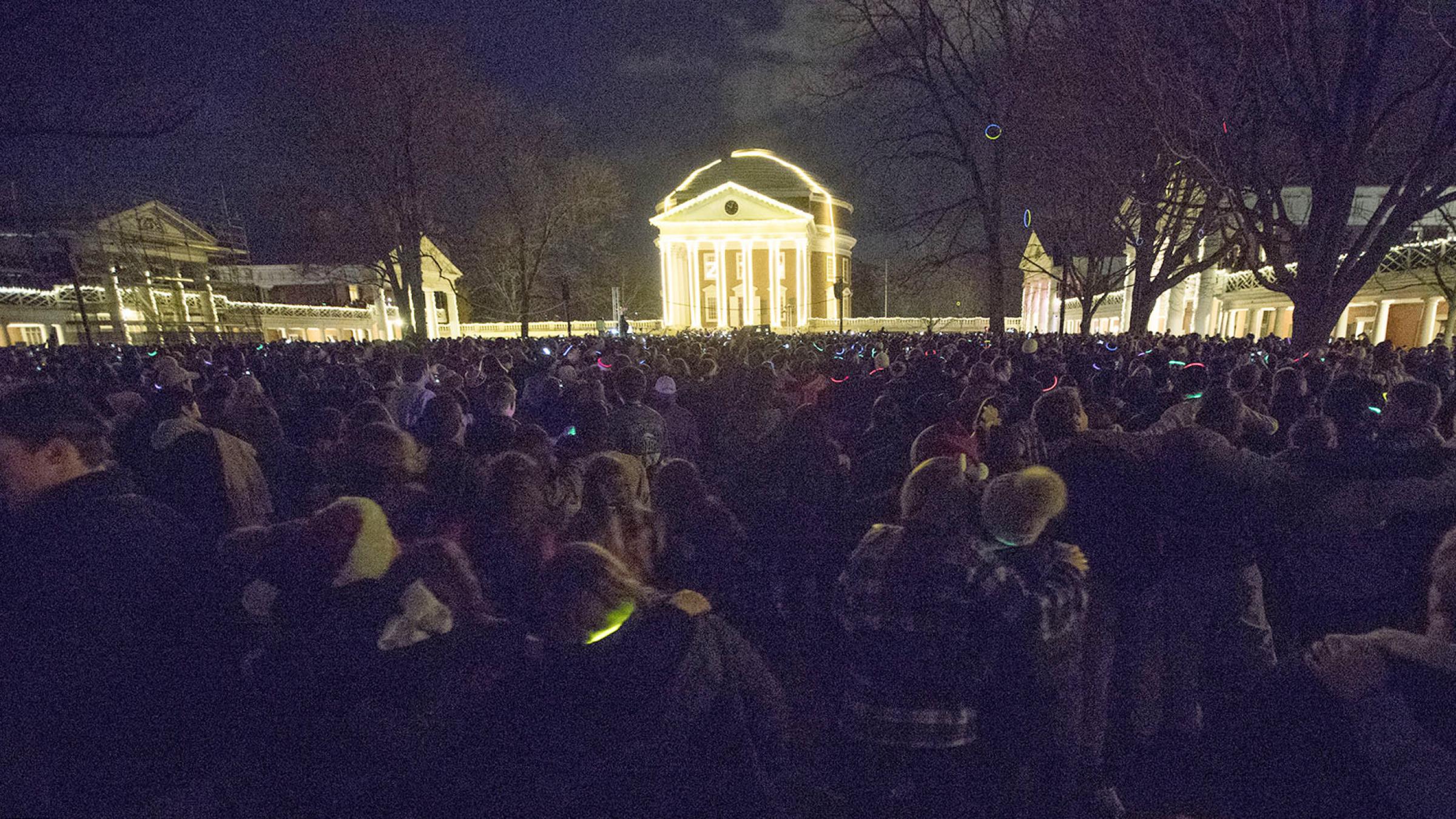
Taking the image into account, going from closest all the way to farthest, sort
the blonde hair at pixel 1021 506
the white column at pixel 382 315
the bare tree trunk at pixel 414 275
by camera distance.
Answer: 1. the blonde hair at pixel 1021 506
2. the bare tree trunk at pixel 414 275
3. the white column at pixel 382 315

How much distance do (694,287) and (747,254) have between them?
195 inches

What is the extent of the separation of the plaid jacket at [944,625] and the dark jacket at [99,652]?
217cm

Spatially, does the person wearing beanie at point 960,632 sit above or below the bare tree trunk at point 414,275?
below

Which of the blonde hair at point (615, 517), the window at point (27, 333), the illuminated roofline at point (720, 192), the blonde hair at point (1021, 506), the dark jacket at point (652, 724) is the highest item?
the illuminated roofline at point (720, 192)

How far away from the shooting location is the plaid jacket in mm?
2066

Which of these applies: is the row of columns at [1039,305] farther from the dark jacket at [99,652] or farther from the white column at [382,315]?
the dark jacket at [99,652]

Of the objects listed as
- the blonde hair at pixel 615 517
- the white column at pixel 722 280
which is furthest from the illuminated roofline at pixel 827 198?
the blonde hair at pixel 615 517

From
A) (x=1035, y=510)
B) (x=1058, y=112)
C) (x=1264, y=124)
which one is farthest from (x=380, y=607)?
(x=1058, y=112)

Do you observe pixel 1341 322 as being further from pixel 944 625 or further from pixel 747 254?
pixel 747 254

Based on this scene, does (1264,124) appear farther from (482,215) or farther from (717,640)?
(482,215)

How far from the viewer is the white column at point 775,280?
4809cm

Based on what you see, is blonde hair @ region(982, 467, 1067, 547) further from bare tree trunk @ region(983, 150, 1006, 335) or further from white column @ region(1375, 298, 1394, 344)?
white column @ region(1375, 298, 1394, 344)

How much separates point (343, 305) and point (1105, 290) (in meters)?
46.9

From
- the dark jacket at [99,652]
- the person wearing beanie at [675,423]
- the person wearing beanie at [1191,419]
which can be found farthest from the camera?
the person wearing beanie at [675,423]
